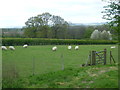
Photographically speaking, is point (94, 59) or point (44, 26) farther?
point (44, 26)

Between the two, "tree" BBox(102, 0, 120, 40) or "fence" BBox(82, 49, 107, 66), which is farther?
"fence" BBox(82, 49, 107, 66)

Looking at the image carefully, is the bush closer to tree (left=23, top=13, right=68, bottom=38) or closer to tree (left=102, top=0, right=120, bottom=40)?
tree (left=23, top=13, right=68, bottom=38)

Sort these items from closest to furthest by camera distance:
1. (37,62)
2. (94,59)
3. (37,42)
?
(94,59), (37,62), (37,42)

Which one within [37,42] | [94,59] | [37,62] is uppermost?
[37,42]

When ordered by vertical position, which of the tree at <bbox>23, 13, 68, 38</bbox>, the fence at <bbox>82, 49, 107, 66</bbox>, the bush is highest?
the tree at <bbox>23, 13, 68, 38</bbox>

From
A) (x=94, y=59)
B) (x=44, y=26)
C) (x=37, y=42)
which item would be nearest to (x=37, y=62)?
(x=94, y=59)

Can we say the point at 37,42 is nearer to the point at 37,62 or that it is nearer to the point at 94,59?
the point at 37,62

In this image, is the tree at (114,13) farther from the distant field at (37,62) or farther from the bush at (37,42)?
the bush at (37,42)

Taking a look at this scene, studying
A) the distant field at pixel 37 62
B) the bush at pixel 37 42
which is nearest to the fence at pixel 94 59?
the distant field at pixel 37 62

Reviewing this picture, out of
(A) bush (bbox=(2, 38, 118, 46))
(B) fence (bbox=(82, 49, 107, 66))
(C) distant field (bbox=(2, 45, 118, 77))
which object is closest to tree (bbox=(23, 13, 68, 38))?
(A) bush (bbox=(2, 38, 118, 46))

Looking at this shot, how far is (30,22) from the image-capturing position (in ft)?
194

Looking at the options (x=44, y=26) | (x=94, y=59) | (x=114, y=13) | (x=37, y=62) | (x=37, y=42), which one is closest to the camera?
(x=114, y=13)

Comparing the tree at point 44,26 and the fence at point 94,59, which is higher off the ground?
the tree at point 44,26

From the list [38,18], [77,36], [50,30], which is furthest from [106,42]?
[38,18]
